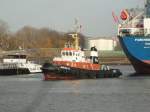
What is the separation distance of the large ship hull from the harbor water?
14165 mm

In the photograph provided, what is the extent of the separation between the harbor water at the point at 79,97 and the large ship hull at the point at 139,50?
46.5 feet

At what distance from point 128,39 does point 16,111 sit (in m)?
56.1

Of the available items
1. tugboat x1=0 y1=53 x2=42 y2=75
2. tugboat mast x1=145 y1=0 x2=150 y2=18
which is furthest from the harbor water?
tugboat x1=0 y1=53 x2=42 y2=75

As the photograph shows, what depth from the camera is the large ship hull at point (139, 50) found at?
107 metres

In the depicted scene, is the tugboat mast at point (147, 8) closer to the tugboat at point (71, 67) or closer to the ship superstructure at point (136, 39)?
the ship superstructure at point (136, 39)

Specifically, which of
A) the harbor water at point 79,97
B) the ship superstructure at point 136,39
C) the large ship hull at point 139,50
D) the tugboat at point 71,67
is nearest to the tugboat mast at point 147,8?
the ship superstructure at point 136,39

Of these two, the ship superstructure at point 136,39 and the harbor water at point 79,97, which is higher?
the ship superstructure at point 136,39

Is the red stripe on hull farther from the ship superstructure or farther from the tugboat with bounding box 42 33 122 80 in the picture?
the ship superstructure

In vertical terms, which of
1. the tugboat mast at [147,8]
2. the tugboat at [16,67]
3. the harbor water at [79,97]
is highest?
the tugboat mast at [147,8]

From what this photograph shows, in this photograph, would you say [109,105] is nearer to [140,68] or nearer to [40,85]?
[40,85]

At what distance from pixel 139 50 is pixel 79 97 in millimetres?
40751

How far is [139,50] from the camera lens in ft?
352

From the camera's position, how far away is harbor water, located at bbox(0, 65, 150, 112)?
57.0 m

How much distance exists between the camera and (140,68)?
110m
